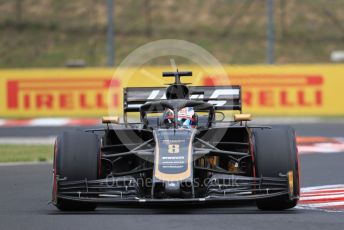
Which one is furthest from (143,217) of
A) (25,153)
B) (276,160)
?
(25,153)

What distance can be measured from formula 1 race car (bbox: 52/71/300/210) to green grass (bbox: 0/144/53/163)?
24.6 feet

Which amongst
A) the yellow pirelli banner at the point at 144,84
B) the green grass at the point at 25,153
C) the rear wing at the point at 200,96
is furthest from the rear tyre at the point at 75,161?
the yellow pirelli banner at the point at 144,84

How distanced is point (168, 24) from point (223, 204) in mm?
39430

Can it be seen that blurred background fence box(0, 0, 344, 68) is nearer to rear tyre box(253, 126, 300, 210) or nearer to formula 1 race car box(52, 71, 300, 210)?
formula 1 race car box(52, 71, 300, 210)

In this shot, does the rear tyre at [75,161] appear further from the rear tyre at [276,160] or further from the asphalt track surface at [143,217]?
the rear tyre at [276,160]

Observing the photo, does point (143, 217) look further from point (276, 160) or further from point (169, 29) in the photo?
point (169, 29)

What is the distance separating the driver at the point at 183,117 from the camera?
519 inches

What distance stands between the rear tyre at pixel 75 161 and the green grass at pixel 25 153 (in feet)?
26.9

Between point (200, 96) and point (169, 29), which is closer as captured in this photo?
point (200, 96)

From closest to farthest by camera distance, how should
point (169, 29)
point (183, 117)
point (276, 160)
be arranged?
point (276, 160) < point (183, 117) < point (169, 29)

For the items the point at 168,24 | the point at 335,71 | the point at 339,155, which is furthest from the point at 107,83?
the point at 168,24

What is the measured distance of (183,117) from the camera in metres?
13.2

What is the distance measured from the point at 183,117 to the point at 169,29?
38301 millimetres

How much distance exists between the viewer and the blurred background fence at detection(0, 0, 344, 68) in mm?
49500
